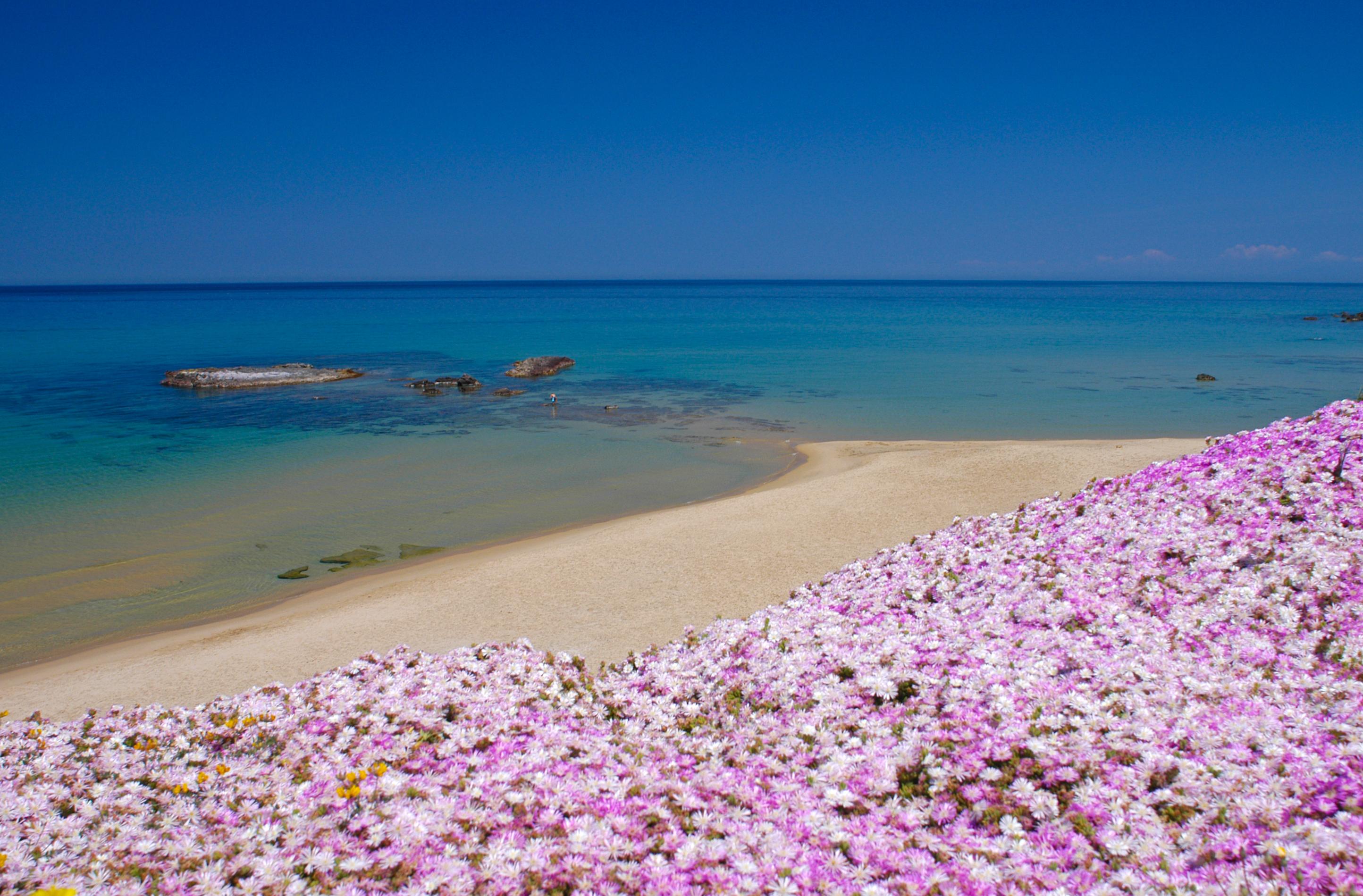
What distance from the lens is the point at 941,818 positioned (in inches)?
226

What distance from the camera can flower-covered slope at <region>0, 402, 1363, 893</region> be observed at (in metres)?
5.03

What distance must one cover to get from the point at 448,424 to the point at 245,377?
17.7 metres

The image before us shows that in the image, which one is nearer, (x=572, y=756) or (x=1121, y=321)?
(x=572, y=756)

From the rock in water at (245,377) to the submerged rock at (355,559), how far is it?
29492 millimetres

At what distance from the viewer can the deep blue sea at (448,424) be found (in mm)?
17531

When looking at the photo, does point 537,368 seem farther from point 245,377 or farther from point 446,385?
point 245,377

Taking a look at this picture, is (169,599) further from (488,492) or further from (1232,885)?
(1232,885)

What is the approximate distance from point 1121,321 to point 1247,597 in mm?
99780

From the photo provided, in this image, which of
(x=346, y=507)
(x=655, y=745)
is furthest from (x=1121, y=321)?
(x=655, y=745)

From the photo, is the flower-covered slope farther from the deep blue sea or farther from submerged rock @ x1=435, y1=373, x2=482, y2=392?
submerged rock @ x1=435, y1=373, x2=482, y2=392

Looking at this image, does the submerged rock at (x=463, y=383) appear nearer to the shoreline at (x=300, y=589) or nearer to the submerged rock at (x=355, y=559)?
the shoreline at (x=300, y=589)

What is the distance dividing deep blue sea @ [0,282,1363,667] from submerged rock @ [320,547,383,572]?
1.48 ft

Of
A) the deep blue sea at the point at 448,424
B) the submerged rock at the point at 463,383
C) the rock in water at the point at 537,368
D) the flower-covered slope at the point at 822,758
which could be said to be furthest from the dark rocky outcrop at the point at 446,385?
the flower-covered slope at the point at 822,758

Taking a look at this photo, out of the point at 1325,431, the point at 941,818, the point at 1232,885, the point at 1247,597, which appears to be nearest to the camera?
the point at 1232,885
